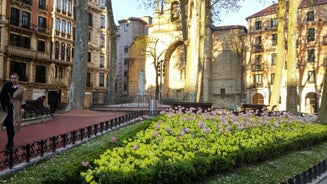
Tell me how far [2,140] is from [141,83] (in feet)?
79.7

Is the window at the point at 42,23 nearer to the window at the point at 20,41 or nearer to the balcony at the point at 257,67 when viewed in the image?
the window at the point at 20,41

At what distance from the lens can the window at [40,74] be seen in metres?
41.2

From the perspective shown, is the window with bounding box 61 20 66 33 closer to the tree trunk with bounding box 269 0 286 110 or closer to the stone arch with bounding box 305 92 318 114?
the tree trunk with bounding box 269 0 286 110

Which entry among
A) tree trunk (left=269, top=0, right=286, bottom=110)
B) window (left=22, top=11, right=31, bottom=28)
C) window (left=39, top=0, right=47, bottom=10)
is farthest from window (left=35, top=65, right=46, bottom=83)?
tree trunk (left=269, top=0, right=286, bottom=110)

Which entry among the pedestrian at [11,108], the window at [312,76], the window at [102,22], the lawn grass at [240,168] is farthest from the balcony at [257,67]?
the pedestrian at [11,108]

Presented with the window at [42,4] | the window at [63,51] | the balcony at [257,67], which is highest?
the window at [42,4]

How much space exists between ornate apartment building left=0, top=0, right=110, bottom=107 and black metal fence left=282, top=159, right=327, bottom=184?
3059 centimetres

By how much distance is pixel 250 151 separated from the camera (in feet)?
26.2

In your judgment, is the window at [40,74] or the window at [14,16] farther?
the window at [40,74]

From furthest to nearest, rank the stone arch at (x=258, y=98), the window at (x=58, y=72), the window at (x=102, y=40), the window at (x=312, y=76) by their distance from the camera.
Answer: the window at (x=102, y=40) → the stone arch at (x=258, y=98) → the window at (x=58, y=72) → the window at (x=312, y=76)

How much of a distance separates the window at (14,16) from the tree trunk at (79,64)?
19975 mm

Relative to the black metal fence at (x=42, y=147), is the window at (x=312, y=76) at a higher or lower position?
higher

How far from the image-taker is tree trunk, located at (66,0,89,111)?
21.2 metres

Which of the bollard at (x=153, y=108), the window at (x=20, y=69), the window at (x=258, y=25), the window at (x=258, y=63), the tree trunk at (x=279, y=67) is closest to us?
the bollard at (x=153, y=108)
